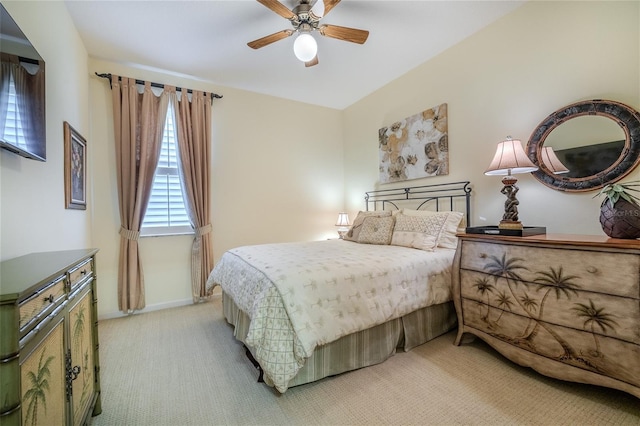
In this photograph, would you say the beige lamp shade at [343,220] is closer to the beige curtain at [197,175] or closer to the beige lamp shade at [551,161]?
the beige curtain at [197,175]

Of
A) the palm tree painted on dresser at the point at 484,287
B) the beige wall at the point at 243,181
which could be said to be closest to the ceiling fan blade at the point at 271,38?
the beige wall at the point at 243,181

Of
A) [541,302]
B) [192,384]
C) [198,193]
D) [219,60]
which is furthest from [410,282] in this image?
[219,60]

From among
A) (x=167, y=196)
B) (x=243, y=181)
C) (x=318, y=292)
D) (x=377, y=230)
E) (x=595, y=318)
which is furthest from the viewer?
(x=243, y=181)

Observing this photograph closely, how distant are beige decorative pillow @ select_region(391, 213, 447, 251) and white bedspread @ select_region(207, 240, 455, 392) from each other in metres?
0.13

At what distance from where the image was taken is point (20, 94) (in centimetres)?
128

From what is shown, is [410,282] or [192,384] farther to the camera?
[410,282]

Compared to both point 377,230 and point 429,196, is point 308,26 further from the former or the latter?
point 429,196

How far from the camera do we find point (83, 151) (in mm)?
2559

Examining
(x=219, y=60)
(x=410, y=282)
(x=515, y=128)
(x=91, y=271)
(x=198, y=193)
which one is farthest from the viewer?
(x=198, y=193)

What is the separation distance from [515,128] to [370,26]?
1.62 meters

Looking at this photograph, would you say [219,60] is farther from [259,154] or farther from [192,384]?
[192,384]

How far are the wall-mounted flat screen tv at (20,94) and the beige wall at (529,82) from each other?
10.7ft

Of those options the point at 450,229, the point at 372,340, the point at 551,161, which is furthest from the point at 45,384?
the point at 551,161

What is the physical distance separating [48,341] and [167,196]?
262cm
